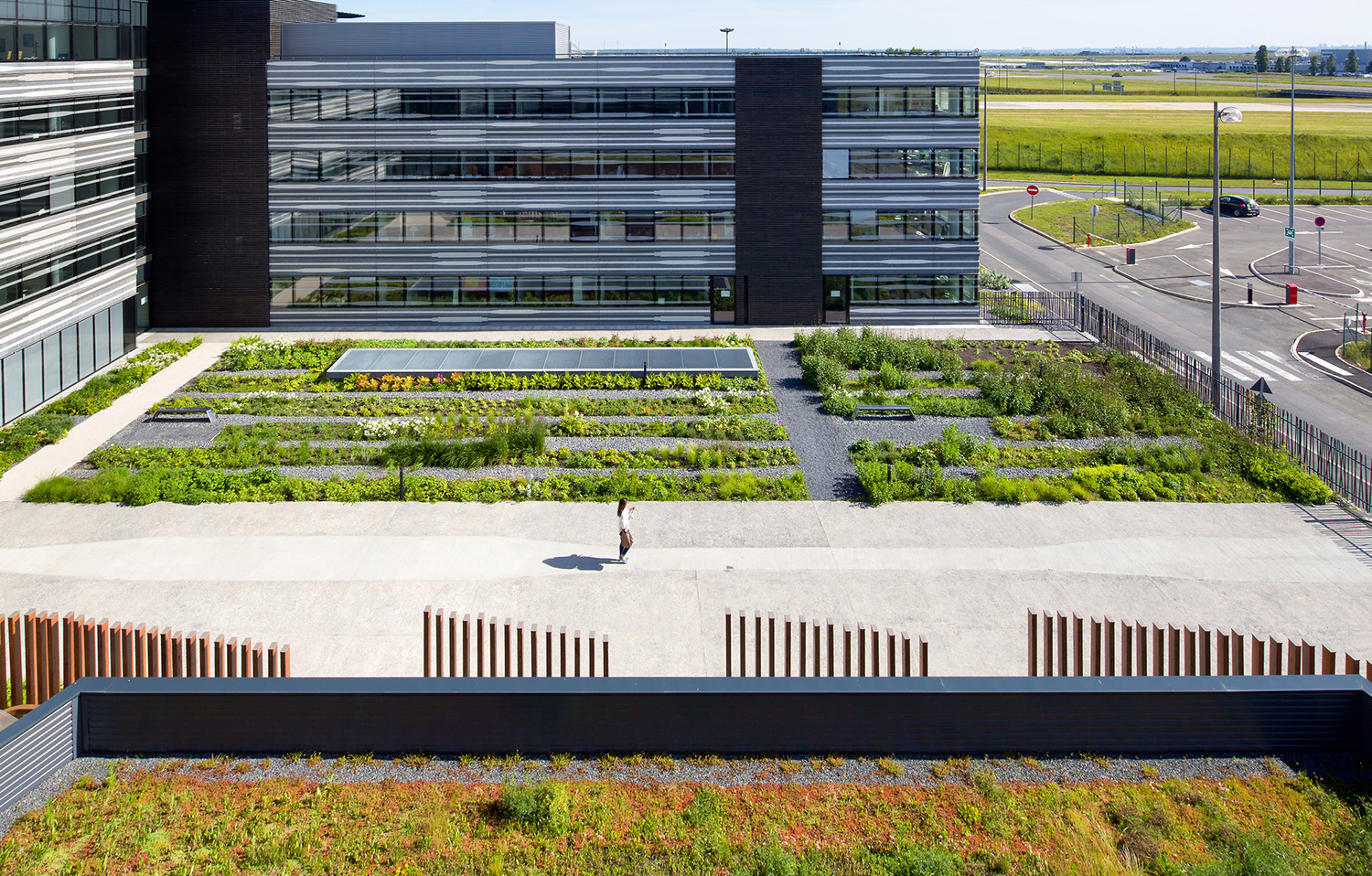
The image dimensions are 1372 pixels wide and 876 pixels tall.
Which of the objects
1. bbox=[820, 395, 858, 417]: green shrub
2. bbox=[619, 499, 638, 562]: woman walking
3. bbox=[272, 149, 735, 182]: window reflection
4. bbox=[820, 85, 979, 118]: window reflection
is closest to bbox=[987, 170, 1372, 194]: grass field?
bbox=[820, 85, 979, 118]: window reflection

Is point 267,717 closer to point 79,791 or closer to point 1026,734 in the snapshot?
point 79,791

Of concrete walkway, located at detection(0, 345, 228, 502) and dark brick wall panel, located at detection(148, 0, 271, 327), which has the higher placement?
dark brick wall panel, located at detection(148, 0, 271, 327)

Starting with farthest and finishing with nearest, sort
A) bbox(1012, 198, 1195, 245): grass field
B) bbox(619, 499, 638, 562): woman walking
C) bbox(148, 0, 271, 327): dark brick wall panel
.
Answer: bbox(1012, 198, 1195, 245): grass field → bbox(148, 0, 271, 327): dark brick wall panel → bbox(619, 499, 638, 562): woman walking

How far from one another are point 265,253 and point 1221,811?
125 feet

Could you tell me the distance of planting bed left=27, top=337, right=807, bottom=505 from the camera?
2684 cm

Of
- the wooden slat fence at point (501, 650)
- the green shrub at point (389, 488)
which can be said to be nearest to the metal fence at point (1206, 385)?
the green shrub at point (389, 488)

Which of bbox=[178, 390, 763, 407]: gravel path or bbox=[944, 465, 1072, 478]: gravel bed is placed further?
bbox=[178, 390, 763, 407]: gravel path

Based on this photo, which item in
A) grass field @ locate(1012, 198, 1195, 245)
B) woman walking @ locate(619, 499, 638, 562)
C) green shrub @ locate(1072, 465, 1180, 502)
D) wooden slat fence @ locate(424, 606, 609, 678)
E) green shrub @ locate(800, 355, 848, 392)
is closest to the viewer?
wooden slat fence @ locate(424, 606, 609, 678)

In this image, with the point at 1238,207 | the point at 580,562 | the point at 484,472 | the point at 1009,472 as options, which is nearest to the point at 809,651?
the point at 580,562

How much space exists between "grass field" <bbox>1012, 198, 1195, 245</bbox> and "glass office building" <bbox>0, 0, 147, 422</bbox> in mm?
49883

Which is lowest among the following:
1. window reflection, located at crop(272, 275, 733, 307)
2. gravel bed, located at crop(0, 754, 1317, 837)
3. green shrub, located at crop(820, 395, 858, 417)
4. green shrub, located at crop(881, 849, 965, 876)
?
green shrub, located at crop(881, 849, 965, 876)

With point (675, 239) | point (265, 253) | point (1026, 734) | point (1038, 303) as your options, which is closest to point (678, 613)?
point (1026, 734)

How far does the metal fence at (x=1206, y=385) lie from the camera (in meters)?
27.8

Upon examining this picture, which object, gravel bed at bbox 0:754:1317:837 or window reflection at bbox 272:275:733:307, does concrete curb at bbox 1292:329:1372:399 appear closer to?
window reflection at bbox 272:275:733:307
